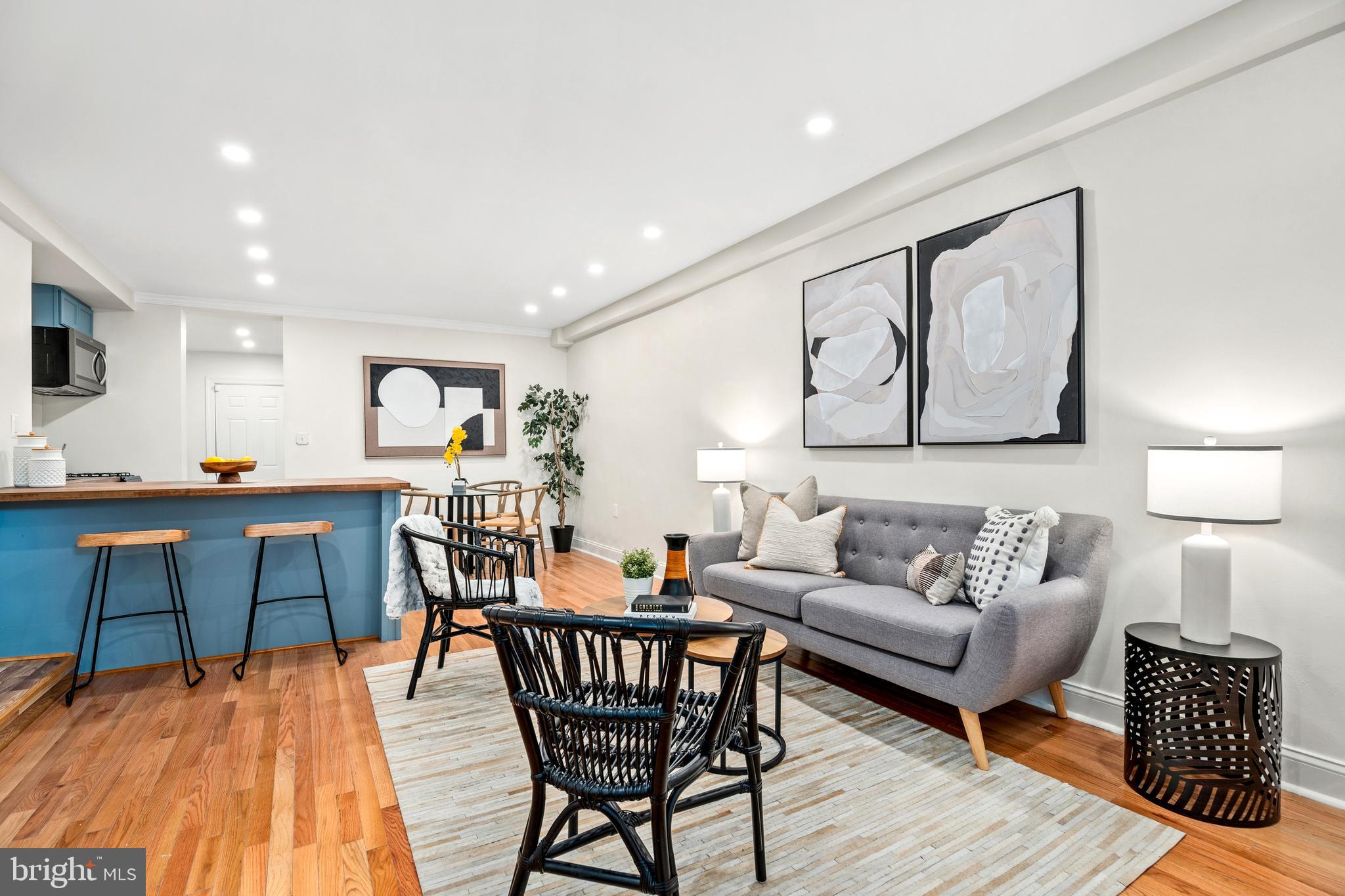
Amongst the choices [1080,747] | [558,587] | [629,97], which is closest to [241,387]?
[558,587]

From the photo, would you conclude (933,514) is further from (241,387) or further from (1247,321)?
(241,387)

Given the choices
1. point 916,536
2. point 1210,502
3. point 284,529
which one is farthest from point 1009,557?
point 284,529

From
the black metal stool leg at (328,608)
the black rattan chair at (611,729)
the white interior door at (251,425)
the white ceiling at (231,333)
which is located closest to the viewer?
the black rattan chair at (611,729)

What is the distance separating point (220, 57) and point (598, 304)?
4.09 meters

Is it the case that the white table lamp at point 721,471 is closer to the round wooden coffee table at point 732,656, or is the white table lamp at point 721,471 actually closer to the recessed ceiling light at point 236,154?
the round wooden coffee table at point 732,656

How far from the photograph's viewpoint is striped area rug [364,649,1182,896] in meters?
1.68

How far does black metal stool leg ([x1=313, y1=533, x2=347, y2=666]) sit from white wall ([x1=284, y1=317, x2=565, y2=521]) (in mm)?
2971

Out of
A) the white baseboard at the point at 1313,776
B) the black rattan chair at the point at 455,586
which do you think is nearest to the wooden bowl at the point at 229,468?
the black rattan chair at the point at 455,586

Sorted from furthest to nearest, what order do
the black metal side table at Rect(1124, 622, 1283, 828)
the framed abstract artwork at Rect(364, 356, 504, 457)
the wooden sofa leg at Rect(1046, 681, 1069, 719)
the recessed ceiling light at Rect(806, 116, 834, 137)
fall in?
the framed abstract artwork at Rect(364, 356, 504, 457) < the recessed ceiling light at Rect(806, 116, 834, 137) < the wooden sofa leg at Rect(1046, 681, 1069, 719) < the black metal side table at Rect(1124, 622, 1283, 828)

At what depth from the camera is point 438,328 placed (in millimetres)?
6891

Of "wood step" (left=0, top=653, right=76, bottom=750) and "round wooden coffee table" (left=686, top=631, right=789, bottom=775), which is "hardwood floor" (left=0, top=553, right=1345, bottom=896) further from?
"round wooden coffee table" (left=686, top=631, right=789, bottom=775)

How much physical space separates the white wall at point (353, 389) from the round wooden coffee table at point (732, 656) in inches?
213

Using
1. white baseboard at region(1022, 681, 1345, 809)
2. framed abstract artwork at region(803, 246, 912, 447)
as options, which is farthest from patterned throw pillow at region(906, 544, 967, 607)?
white baseboard at region(1022, 681, 1345, 809)

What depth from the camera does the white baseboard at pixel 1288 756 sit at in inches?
79.4
